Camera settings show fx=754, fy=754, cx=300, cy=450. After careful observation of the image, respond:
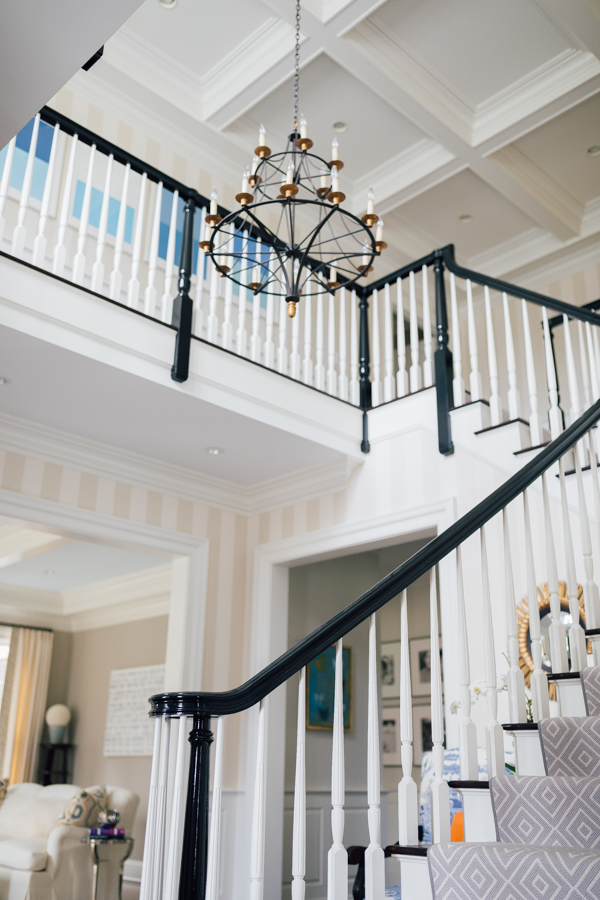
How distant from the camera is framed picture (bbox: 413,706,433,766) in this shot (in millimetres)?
7098

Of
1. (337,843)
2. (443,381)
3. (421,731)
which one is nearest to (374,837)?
(337,843)

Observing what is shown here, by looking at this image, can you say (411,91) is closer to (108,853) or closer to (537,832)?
(537,832)

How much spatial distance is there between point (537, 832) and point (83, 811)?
4467 mm

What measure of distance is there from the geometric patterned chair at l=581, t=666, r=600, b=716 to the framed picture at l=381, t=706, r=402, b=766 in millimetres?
5347

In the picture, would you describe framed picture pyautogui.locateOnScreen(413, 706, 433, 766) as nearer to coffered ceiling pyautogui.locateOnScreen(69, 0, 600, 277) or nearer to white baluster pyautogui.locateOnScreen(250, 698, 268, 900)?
coffered ceiling pyautogui.locateOnScreen(69, 0, 600, 277)

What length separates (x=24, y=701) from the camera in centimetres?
880

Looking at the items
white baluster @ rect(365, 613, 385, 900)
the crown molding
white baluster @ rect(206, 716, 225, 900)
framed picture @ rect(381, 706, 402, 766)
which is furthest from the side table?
white baluster @ rect(206, 716, 225, 900)

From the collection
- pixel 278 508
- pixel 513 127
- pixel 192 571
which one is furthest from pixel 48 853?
pixel 513 127

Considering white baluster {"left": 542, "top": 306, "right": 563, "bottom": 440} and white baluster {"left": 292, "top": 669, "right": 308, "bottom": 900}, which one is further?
white baluster {"left": 542, "top": 306, "right": 563, "bottom": 440}

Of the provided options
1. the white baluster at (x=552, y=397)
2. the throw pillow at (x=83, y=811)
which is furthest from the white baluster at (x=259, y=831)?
the throw pillow at (x=83, y=811)

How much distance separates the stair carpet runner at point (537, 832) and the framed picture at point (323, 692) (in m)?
3.68

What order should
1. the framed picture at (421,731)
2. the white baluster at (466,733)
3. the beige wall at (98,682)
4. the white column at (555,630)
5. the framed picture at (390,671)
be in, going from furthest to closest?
the beige wall at (98,682) → the framed picture at (390,671) → the framed picture at (421,731) → the white column at (555,630) → the white baluster at (466,733)

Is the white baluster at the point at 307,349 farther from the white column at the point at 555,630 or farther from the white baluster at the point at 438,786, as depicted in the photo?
the white baluster at the point at 438,786

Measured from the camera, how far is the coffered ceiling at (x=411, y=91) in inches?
201
